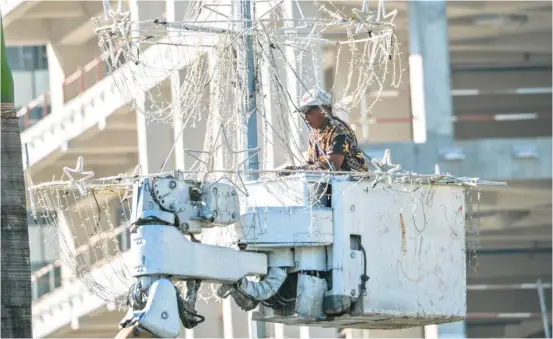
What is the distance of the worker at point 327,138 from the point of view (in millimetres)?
28528

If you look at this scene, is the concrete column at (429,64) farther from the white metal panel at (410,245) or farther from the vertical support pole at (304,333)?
the white metal panel at (410,245)

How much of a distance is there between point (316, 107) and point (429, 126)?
12.6 meters

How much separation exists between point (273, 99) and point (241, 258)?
223 inches

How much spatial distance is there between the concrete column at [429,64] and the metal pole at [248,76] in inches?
453

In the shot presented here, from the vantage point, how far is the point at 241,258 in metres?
27.2

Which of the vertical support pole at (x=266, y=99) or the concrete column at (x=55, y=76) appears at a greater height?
the concrete column at (x=55, y=76)

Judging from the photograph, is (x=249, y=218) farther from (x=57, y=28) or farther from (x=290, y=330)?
(x=57, y=28)

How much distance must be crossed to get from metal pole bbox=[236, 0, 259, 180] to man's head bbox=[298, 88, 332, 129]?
0.78 metres

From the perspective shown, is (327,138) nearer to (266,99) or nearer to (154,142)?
(266,99)

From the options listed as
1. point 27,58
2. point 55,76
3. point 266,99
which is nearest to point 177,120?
point 266,99

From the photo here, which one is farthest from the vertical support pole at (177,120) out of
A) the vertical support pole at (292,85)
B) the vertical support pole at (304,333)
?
the vertical support pole at (304,333)

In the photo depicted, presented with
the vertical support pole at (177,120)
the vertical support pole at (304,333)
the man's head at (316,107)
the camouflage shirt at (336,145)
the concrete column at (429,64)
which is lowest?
the vertical support pole at (304,333)

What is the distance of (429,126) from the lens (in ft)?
136

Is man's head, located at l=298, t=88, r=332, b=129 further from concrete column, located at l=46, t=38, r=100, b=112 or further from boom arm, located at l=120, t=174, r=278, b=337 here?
concrete column, located at l=46, t=38, r=100, b=112
